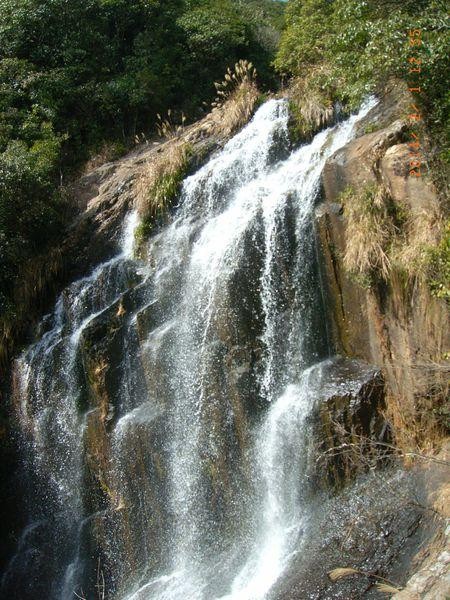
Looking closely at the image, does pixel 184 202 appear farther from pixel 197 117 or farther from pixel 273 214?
pixel 197 117

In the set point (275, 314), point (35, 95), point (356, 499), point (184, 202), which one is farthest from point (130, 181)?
point (356, 499)

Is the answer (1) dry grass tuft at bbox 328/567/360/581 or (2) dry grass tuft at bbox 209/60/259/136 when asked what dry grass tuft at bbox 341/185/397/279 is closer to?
(1) dry grass tuft at bbox 328/567/360/581

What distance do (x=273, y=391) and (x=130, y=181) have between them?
662 cm

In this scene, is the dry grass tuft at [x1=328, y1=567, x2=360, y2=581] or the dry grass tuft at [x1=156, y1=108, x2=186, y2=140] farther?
the dry grass tuft at [x1=156, y1=108, x2=186, y2=140]

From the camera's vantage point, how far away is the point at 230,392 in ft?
27.1

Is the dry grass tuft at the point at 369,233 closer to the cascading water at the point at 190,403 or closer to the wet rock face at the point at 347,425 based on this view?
the cascading water at the point at 190,403

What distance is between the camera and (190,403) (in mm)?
8609

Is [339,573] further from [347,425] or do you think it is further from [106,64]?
[106,64]
